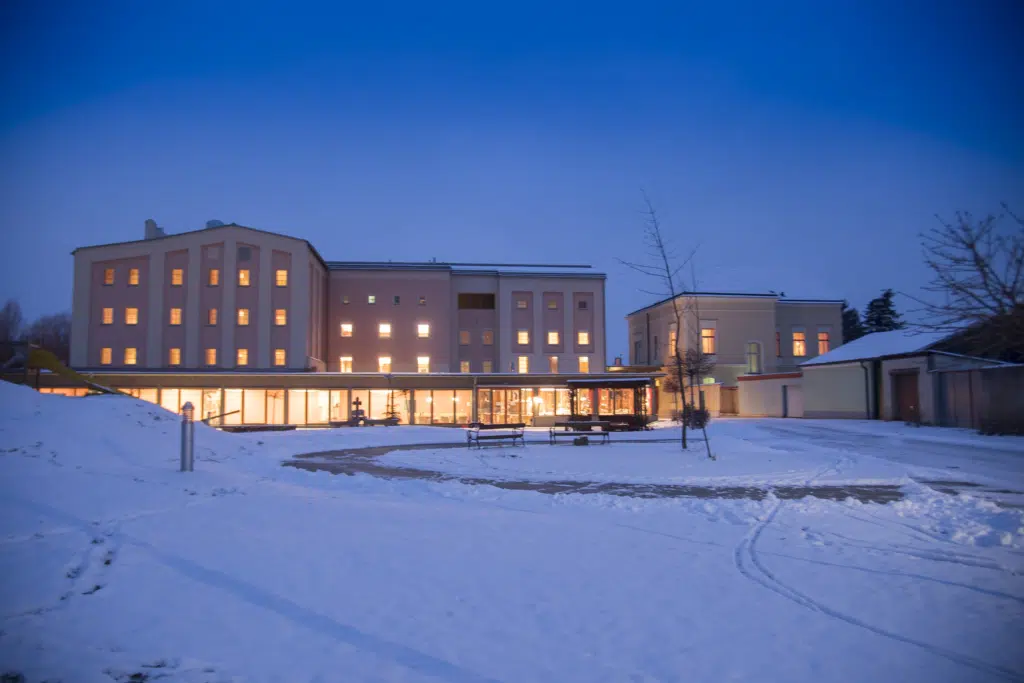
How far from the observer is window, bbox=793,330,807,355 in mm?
56812

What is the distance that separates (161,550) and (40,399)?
850cm

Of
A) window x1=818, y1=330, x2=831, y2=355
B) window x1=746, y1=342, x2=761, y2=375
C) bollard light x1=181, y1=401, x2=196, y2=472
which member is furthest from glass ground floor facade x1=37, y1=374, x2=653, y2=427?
bollard light x1=181, y1=401, x2=196, y2=472

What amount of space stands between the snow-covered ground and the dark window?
134ft

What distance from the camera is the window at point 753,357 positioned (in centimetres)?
5525

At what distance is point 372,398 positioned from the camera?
135ft

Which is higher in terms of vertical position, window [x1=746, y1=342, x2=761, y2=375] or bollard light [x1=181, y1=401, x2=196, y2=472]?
window [x1=746, y1=342, x2=761, y2=375]

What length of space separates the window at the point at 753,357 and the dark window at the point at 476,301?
78.2ft

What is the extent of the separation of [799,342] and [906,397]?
22496 millimetres

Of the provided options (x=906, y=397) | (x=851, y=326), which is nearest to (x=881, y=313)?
(x=851, y=326)

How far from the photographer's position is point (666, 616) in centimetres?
526

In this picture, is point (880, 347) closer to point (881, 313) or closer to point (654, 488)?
point (654, 488)

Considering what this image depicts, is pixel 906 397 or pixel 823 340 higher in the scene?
pixel 823 340

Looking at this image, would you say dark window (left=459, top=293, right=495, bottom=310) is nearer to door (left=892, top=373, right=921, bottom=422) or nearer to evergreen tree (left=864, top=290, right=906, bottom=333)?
door (left=892, top=373, right=921, bottom=422)

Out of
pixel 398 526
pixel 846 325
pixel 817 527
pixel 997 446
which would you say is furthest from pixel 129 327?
pixel 846 325
